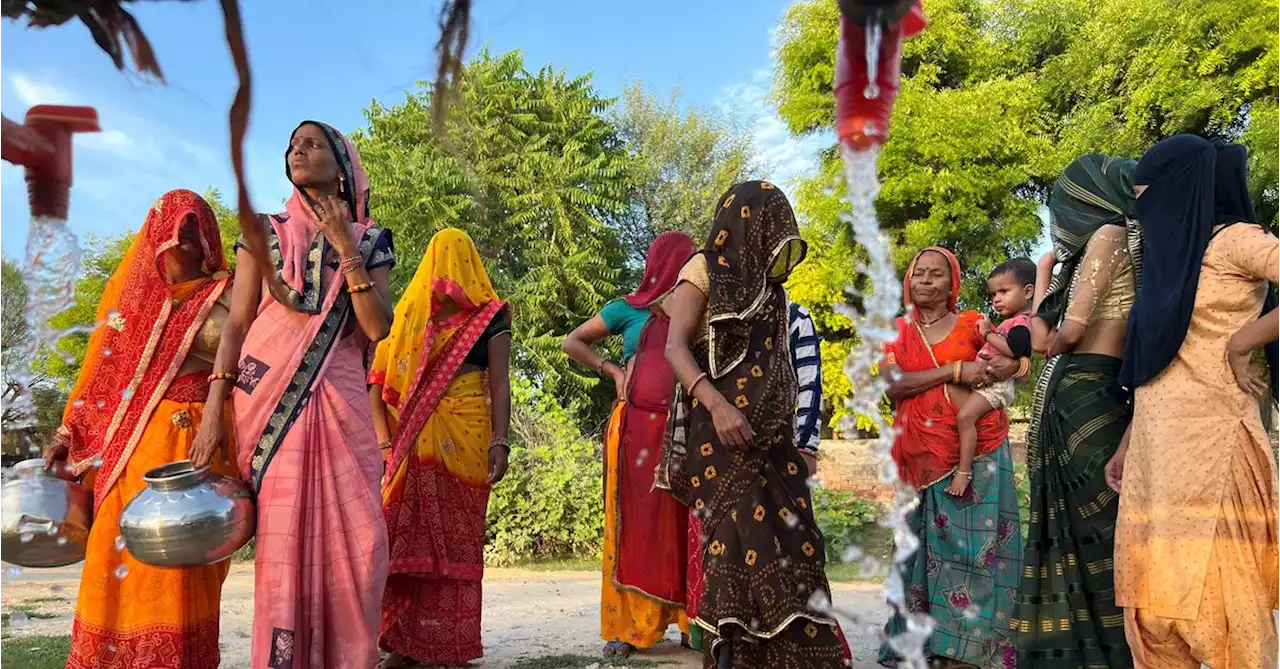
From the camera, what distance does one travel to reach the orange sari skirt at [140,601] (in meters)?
3.00

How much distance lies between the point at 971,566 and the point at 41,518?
11.4ft

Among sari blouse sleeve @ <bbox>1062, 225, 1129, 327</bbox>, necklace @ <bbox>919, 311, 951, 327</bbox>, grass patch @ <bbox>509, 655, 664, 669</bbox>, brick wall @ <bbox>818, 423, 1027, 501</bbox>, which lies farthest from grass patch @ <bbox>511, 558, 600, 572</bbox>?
sari blouse sleeve @ <bbox>1062, 225, 1129, 327</bbox>

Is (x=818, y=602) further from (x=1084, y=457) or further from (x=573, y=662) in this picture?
(x=573, y=662)

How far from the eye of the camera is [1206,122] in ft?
46.3

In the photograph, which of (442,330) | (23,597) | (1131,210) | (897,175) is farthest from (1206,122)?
(23,597)

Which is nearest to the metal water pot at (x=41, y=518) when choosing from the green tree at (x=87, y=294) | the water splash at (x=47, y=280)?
the water splash at (x=47, y=280)

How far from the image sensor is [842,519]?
908 cm

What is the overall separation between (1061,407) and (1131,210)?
72 centimetres

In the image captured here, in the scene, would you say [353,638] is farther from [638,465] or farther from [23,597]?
[23,597]

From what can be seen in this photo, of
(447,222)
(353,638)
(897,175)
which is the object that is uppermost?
(897,175)

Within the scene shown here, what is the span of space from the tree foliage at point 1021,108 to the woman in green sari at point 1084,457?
30.0 ft

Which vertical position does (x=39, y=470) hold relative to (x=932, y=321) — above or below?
below

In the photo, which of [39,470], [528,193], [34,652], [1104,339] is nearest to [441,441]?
[39,470]

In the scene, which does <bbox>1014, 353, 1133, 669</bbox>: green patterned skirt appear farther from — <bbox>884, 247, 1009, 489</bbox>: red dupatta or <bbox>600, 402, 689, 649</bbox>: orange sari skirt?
<bbox>600, 402, 689, 649</bbox>: orange sari skirt
